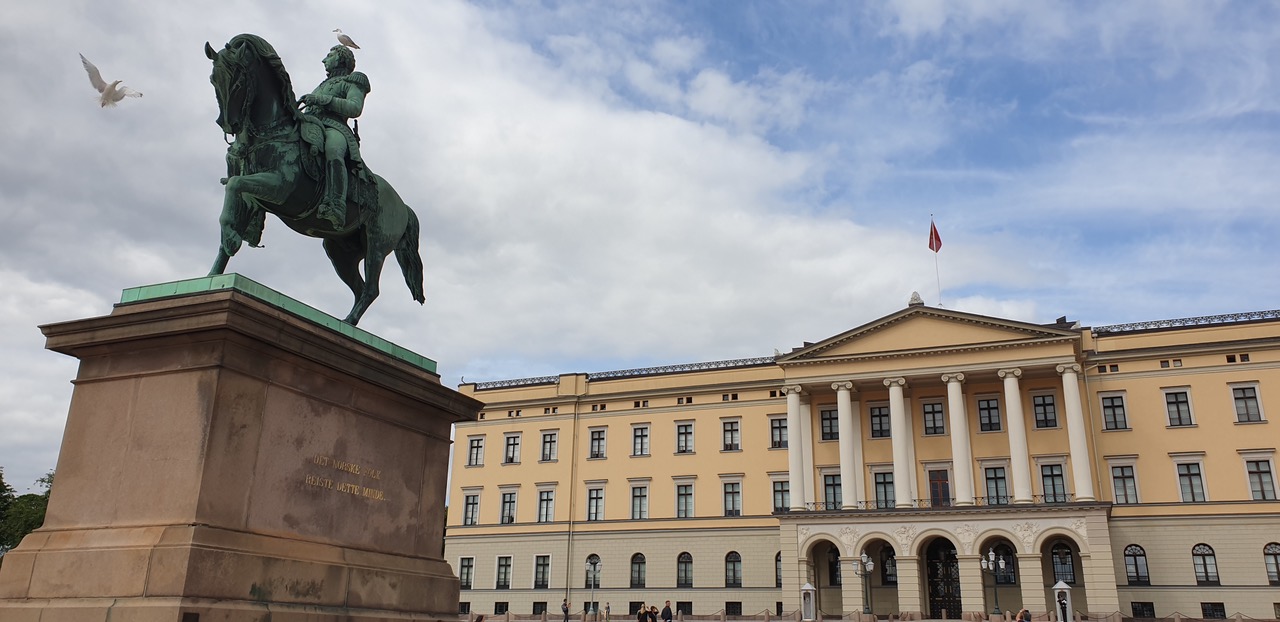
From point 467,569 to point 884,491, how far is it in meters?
23.6

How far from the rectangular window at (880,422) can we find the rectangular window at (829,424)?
181 centimetres

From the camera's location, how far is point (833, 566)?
156ft

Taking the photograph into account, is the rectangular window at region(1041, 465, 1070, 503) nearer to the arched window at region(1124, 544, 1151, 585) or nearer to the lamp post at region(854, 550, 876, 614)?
the arched window at region(1124, 544, 1151, 585)

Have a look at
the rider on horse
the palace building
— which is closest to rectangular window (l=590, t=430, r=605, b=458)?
the palace building

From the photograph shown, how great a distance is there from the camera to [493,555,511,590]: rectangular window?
5406cm

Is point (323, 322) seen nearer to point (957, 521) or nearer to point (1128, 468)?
point (957, 521)

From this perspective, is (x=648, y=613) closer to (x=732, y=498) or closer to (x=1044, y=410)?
(x=732, y=498)

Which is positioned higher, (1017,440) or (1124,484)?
(1017,440)

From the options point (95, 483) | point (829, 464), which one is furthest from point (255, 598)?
point (829, 464)

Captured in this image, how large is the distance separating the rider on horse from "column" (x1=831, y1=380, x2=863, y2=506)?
38.6 m

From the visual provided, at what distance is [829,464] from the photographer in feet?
161

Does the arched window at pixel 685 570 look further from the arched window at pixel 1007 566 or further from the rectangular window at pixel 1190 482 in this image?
the rectangular window at pixel 1190 482

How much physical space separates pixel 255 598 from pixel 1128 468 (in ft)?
149

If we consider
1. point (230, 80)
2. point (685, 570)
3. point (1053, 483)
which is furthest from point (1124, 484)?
point (230, 80)
